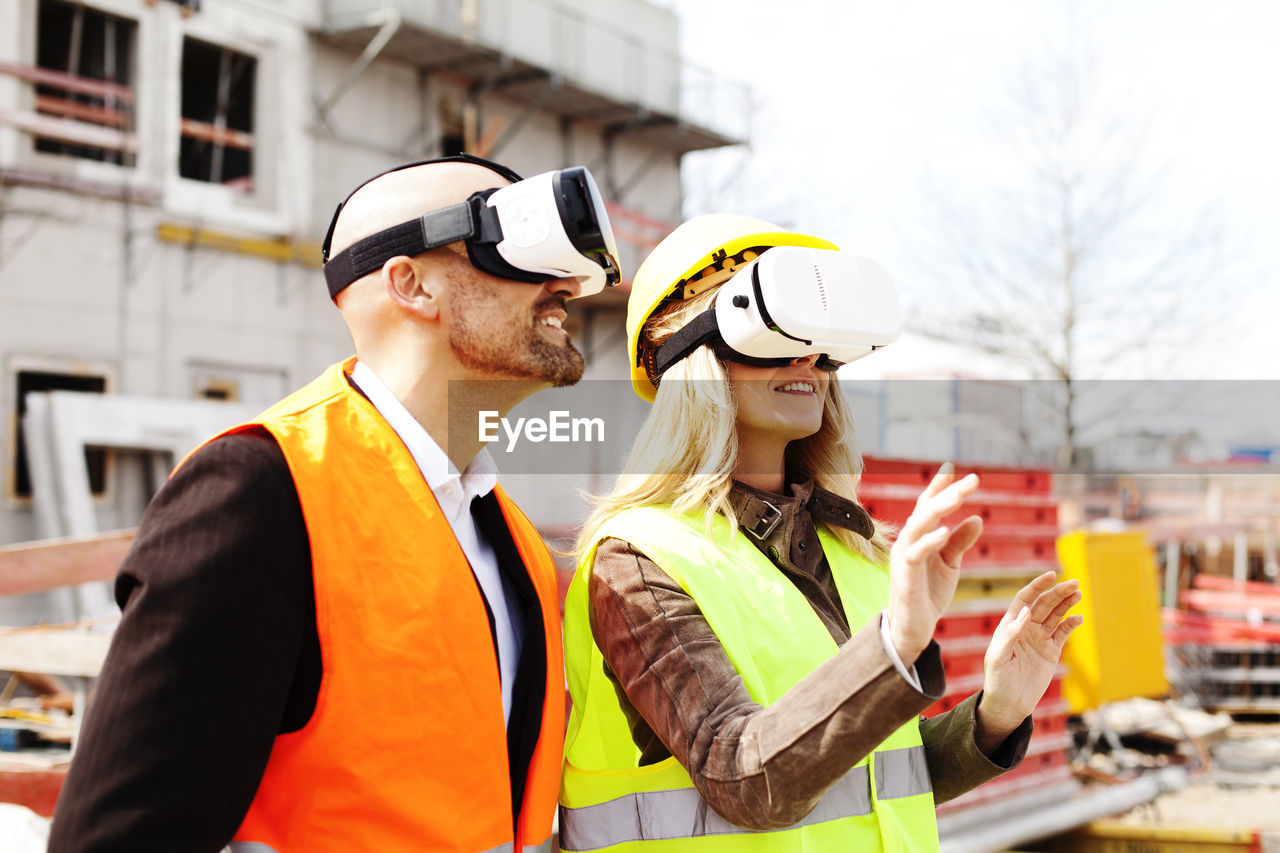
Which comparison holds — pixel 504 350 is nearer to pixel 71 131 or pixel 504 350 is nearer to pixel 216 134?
pixel 71 131

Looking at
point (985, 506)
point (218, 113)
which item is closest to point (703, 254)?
point (985, 506)

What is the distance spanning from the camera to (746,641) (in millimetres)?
1826

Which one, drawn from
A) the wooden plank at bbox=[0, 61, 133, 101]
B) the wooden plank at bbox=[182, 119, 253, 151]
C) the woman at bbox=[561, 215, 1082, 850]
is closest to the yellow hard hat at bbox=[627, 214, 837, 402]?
the woman at bbox=[561, 215, 1082, 850]

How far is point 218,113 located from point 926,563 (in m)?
13.2

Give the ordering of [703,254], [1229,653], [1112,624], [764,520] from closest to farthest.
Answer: [764,520] < [703,254] < [1112,624] < [1229,653]

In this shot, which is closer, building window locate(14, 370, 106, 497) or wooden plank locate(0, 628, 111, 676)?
wooden plank locate(0, 628, 111, 676)

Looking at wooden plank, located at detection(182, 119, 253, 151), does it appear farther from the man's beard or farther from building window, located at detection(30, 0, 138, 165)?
the man's beard

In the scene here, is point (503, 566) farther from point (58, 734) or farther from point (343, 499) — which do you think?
point (58, 734)

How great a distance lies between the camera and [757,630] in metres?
1.85

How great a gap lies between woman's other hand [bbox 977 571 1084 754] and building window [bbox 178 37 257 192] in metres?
12.4

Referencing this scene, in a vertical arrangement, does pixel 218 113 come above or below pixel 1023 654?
above

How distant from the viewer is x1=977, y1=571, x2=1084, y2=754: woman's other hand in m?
1.88

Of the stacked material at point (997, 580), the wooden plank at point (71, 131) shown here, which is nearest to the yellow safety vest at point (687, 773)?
the stacked material at point (997, 580)

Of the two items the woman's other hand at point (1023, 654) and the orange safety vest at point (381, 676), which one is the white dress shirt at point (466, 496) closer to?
the orange safety vest at point (381, 676)
